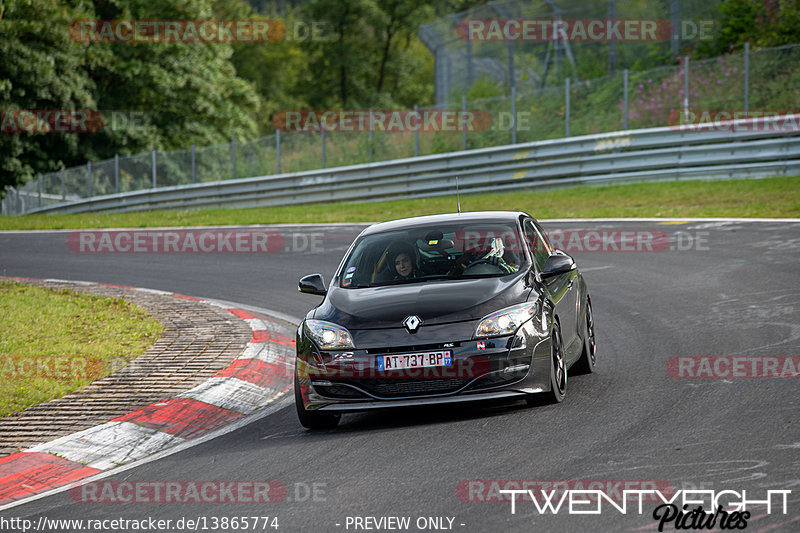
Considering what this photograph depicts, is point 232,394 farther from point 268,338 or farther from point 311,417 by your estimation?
point 268,338

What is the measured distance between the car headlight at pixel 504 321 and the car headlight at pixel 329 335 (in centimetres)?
90

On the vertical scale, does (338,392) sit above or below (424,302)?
below

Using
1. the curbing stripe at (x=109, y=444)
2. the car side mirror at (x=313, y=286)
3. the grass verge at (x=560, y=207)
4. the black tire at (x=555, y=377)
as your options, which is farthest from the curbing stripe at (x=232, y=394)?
the grass verge at (x=560, y=207)

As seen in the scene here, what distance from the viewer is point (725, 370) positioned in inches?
328

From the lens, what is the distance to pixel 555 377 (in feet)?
24.7

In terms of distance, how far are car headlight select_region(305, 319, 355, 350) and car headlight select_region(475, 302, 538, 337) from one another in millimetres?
900

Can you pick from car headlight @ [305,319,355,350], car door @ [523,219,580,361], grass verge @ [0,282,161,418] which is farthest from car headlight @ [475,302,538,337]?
grass verge @ [0,282,161,418]

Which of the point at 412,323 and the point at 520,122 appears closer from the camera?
the point at 412,323

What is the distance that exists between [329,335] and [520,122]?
22.5 meters

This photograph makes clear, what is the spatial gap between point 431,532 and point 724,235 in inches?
538

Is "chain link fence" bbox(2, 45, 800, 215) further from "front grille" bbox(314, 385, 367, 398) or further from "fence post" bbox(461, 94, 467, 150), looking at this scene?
"front grille" bbox(314, 385, 367, 398)

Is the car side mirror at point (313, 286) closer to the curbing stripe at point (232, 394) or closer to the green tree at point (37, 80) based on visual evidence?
the curbing stripe at point (232, 394)

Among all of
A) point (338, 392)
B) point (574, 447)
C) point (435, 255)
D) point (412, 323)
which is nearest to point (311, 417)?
point (338, 392)

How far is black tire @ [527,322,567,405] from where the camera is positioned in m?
7.46
